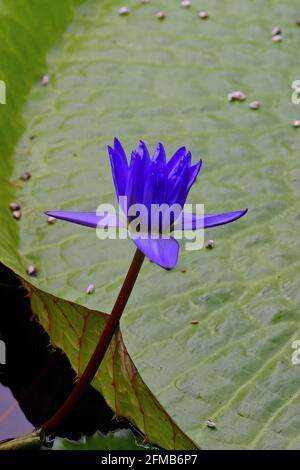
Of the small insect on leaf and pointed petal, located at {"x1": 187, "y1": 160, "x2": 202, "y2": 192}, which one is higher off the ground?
pointed petal, located at {"x1": 187, "y1": 160, "x2": 202, "y2": 192}

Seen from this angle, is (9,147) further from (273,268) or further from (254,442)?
(254,442)

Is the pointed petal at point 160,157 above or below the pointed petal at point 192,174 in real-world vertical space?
above

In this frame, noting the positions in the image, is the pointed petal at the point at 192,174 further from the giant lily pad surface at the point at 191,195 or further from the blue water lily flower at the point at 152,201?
the giant lily pad surface at the point at 191,195

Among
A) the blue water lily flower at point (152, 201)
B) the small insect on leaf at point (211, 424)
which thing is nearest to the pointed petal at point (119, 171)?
the blue water lily flower at point (152, 201)

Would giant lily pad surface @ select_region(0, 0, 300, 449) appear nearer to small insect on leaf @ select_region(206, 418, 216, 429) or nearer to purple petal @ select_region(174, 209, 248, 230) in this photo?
small insect on leaf @ select_region(206, 418, 216, 429)

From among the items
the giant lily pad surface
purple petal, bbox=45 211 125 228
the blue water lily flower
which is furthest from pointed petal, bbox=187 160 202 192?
the giant lily pad surface

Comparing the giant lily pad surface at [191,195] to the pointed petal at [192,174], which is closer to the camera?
the pointed petal at [192,174]

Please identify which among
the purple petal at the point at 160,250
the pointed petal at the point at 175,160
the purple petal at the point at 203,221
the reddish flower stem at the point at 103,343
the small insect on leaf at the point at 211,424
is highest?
the pointed petal at the point at 175,160
